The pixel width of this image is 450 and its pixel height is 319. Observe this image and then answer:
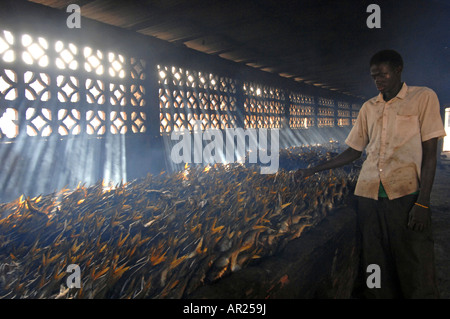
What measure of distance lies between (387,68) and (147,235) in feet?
6.83

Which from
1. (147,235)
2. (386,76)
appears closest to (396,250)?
(386,76)

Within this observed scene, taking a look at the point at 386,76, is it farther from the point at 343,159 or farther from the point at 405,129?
the point at 343,159

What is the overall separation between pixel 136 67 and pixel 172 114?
106cm

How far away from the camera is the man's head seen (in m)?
1.85

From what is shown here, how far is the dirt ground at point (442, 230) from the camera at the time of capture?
2963 millimetres

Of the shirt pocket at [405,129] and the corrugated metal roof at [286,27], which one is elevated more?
the corrugated metal roof at [286,27]

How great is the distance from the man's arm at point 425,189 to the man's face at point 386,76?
1.60ft

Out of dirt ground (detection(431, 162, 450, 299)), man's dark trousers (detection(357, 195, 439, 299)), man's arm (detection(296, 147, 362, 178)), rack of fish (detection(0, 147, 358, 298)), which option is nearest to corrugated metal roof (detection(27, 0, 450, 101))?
man's arm (detection(296, 147, 362, 178))

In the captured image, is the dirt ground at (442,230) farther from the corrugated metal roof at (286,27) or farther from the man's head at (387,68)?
the corrugated metal roof at (286,27)

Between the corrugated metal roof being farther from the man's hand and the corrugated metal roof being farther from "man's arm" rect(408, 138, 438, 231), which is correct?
the man's hand

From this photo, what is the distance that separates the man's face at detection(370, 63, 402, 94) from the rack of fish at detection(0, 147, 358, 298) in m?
1.16

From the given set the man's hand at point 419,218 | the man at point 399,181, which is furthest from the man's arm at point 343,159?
the man's hand at point 419,218

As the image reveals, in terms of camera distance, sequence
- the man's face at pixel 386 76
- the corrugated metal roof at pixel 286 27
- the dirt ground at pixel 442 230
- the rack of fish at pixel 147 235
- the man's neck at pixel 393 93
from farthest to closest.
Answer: the corrugated metal roof at pixel 286 27
the dirt ground at pixel 442 230
the man's neck at pixel 393 93
the man's face at pixel 386 76
the rack of fish at pixel 147 235

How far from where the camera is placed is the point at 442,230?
14.7 ft
